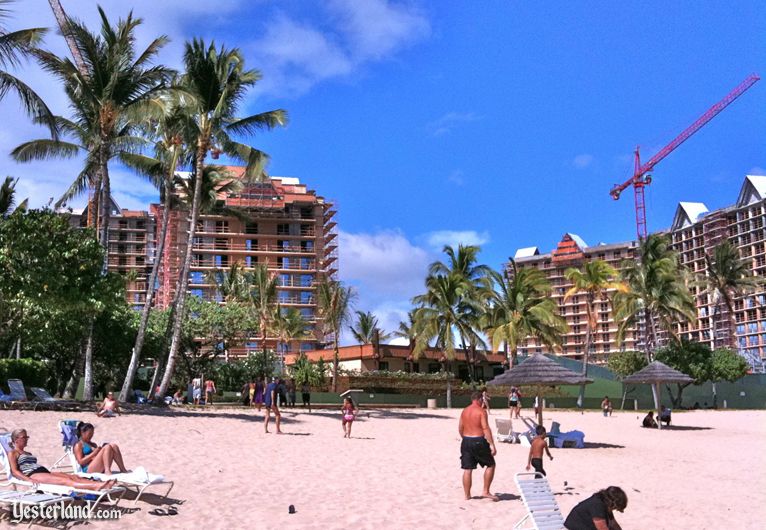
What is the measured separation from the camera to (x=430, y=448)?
17391 mm

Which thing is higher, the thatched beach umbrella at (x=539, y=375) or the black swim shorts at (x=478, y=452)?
the thatched beach umbrella at (x=539, y=375)

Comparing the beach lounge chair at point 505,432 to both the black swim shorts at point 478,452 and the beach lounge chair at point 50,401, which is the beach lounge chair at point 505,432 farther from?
the beach lounge chair at point 50,401

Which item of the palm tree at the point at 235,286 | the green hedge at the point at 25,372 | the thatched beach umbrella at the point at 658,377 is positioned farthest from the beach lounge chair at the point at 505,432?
the palm tree at the point at 235,286

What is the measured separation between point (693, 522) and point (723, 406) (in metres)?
46.1

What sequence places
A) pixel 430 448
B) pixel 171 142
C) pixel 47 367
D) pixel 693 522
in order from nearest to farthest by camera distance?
pixel 693 522 < pixel 430 448 < pixel 171 142 < pixel 47 367

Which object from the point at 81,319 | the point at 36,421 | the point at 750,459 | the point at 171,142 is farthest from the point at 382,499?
the point at 171,142

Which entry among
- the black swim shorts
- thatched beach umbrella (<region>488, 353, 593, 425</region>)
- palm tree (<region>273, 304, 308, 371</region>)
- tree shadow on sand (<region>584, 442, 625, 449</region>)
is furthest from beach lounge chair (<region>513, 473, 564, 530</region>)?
palm tree (<region>273, 304, 308, 371</region>)

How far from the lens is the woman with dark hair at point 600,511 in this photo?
247 inches

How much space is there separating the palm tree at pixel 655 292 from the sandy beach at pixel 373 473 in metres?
24.5

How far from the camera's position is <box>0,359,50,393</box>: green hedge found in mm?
26562

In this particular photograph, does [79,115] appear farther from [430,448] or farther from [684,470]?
[684,470]

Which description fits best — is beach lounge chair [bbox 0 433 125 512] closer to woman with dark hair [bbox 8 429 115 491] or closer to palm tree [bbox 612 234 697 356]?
woman with dark hair [bbox 8 429 115 491]

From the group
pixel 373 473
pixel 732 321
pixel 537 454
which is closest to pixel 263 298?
pixel 373 473

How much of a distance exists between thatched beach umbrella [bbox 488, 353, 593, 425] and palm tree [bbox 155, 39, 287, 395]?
11.4 m
